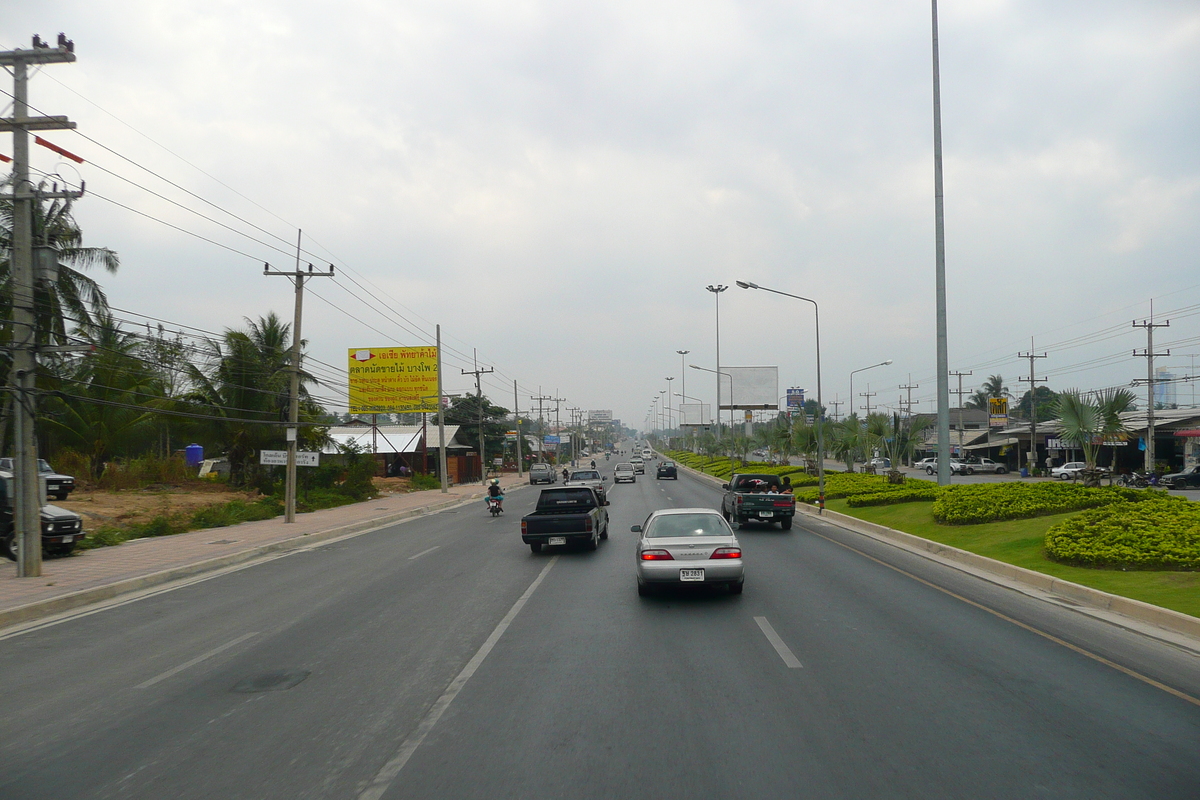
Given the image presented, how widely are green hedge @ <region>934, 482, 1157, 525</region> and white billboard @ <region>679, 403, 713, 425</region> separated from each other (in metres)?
94.2

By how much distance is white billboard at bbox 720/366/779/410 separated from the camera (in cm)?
9094

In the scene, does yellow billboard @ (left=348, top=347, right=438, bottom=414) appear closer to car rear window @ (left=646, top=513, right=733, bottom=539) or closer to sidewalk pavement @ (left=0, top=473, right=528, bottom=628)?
sidewalk pavement @ (left=0, top=473, right=528, bottom=628)

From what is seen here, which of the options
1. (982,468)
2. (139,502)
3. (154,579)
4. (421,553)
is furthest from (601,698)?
(982,468)

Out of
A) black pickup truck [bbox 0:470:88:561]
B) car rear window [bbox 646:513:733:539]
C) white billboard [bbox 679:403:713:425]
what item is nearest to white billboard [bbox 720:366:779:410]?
white billboard [bbox 679:403:713:425]

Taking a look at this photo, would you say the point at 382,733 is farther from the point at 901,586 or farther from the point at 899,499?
the point at 899,499

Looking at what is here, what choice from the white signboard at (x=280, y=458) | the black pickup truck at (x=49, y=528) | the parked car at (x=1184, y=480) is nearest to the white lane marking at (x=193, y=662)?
the black pickup truck at (x=49, y=528)

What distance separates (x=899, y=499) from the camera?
92.1 feet

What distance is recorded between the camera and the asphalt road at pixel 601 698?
214 inches

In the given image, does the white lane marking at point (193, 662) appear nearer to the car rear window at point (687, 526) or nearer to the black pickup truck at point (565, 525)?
the car rear window at point (687, 526)

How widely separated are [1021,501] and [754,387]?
2804 inches

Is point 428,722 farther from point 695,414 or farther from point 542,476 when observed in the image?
point 695,414

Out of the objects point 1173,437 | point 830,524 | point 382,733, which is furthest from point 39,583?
point 1173,437

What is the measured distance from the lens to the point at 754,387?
91.5m

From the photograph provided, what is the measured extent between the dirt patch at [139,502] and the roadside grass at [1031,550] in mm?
24390
